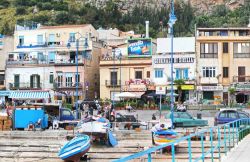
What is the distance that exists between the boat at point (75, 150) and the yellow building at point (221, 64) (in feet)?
119

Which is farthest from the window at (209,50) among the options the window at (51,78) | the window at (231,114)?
the window at (231,114)

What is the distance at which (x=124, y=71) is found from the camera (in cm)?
6309

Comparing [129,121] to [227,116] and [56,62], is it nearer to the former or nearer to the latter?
[227,116]

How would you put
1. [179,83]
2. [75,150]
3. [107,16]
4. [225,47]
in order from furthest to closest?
[107,16] → [225,47] → [179,83] → [75,150]

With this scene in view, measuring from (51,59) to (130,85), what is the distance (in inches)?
467

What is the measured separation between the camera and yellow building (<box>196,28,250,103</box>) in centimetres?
5972

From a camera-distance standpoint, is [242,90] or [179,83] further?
[179,83]

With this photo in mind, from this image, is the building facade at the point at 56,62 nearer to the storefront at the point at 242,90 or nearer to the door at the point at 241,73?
the storefront at the point at 242,90

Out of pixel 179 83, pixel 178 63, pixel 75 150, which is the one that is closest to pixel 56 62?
pixel 178 63

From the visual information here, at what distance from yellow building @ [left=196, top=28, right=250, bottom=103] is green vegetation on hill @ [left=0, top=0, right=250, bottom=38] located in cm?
5501

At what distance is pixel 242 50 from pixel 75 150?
129 ft

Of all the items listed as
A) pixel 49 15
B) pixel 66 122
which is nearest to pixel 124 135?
pixel 66 122

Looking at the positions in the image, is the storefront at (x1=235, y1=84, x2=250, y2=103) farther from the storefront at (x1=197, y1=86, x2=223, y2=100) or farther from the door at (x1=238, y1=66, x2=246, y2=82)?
the storefront at (x1=197, y1=86, x2=223, y2=100)

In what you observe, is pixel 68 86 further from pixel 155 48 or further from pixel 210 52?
pixel 210 52
